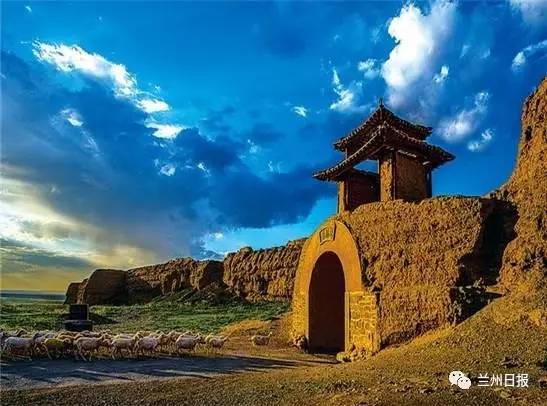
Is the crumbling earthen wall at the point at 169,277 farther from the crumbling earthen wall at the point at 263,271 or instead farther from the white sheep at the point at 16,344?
the white sheep at the point at 16,344

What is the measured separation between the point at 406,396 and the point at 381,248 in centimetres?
737

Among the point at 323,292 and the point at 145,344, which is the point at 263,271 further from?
the point at 145,344

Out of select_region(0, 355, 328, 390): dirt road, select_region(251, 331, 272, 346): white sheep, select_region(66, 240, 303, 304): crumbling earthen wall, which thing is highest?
select_region(66, 240, 303, 304): crumbling earthen wall

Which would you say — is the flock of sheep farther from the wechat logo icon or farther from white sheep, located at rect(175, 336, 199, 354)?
the wechat logo icon

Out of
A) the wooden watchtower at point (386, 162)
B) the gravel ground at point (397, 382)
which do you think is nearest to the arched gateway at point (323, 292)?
the wooden watchtower at point (386, 162)

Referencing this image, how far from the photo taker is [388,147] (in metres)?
17.9

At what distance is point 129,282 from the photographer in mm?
59219

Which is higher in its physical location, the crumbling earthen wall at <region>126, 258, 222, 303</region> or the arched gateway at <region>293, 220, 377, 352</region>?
the crumbling earthen wall at <region>126, 258, 222, 303</region>

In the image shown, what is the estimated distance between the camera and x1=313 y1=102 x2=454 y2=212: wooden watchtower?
17.6 m

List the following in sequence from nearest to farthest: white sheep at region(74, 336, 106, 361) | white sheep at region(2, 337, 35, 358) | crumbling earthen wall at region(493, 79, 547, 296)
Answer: crumbling earthen wall at region(493, 79, 547, 296)
white sheep at region(2, 337, 35, 358)
white sheep at region(74, 336, 106, 361)

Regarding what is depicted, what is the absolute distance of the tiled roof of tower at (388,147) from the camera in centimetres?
1741

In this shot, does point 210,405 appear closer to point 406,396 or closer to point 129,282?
point 406,396

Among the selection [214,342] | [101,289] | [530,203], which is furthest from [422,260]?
[101,289]

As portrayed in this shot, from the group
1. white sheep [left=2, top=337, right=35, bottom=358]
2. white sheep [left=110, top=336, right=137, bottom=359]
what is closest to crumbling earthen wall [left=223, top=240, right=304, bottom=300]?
white sheep [left=110, top=336, right=137, bottom=359]
